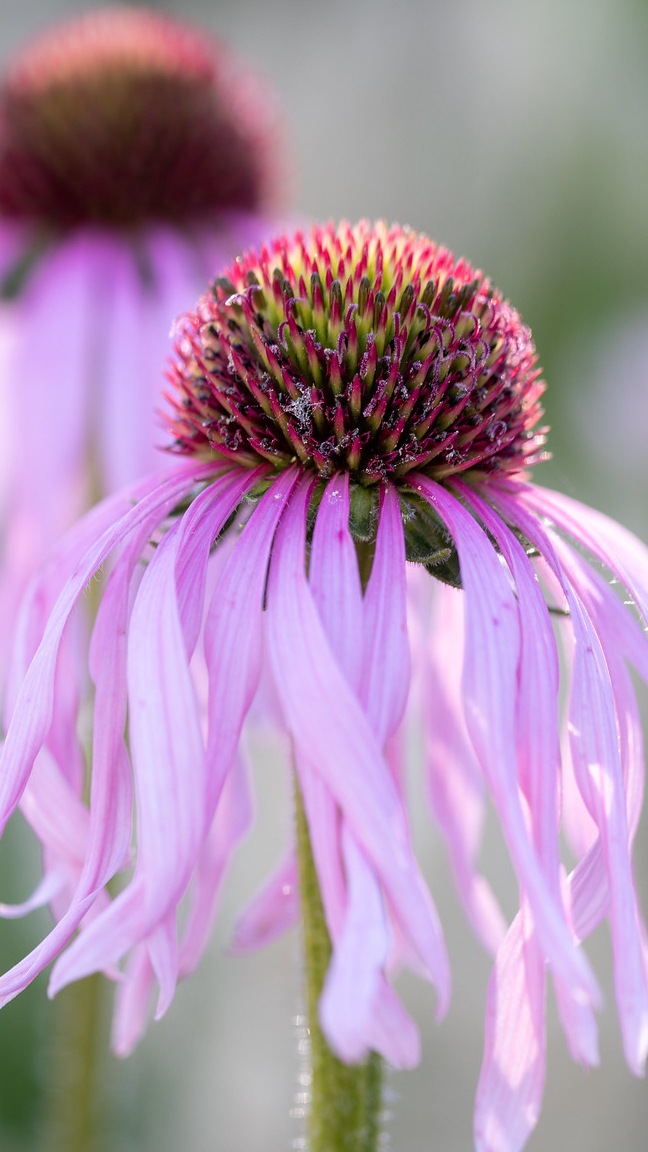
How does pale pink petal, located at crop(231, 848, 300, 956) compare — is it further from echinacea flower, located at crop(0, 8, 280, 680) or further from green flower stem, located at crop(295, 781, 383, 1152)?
echinacea flower, located at crop(0, 8, 280, 680)

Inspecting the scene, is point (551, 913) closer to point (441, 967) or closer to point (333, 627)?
point (441, 967)

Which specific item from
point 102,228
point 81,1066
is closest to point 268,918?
point 81,1066

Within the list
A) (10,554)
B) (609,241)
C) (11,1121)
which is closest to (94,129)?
(10,554)

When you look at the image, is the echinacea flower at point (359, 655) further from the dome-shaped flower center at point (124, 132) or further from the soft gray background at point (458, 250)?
the soft gray background at point (458, 250)

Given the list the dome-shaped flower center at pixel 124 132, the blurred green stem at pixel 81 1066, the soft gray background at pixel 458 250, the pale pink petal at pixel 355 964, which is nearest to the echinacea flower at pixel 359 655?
the pale pink petal at pixel 355 964

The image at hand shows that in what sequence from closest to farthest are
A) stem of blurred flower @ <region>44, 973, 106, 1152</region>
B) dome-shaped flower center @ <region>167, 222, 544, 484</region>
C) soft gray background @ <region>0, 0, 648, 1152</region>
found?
dome-shaped flower center @ <region>167, 222, 544, 484</region>, stem of blurred flower @ <region>44, 973, 106, 1152</region>, soft gray background @ <region>0, 0, 648, 1152</region>

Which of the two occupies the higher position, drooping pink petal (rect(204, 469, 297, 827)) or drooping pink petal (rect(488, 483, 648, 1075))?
drooping pink petal (rect(204, 469, 297, 827))

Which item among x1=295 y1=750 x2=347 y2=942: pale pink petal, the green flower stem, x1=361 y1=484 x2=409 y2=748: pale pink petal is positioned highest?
x1=361 y1=484 x2=409 y2=748: pale pink petal

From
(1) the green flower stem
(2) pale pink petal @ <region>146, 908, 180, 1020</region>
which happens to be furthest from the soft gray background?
(2) pale pink petal @ <region>146, 908, 180, 1020</region>
